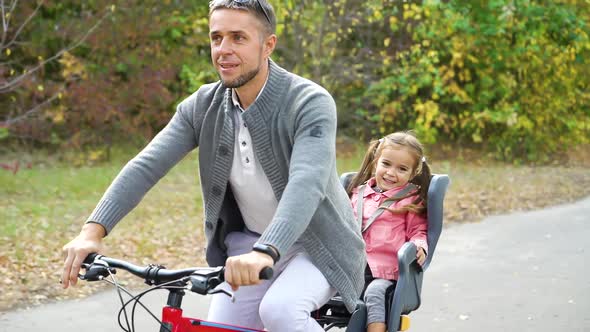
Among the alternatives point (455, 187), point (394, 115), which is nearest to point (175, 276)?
point (455, 187)

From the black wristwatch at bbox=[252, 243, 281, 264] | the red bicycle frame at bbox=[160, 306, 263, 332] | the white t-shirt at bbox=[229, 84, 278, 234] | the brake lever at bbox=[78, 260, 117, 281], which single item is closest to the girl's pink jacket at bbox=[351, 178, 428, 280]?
the white t-shirt at bbox=[229, 84, 278, 234]

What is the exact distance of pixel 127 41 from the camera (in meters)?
14.6

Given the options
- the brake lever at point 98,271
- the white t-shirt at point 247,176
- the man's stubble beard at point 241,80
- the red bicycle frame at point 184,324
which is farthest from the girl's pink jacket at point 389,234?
the brake lever at point 98,271

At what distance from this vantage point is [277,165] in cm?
316

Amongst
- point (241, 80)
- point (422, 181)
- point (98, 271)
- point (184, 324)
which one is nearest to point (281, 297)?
point (184, 324)

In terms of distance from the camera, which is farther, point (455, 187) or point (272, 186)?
point (455, 187)

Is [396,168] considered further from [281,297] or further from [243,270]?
[243,270]

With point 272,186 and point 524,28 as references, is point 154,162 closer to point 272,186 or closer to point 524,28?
point 272,186

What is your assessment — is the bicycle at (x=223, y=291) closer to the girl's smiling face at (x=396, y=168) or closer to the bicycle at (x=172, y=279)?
the bicycle at (x=172, y=279)

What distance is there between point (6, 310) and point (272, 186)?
3.78 meters

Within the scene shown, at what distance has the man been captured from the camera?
9.89 ft

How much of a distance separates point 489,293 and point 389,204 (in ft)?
9.64

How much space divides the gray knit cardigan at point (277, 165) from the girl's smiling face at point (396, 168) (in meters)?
1.35

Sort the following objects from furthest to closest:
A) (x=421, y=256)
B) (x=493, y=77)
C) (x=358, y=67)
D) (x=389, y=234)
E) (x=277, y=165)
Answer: (x=493, y=77)
(x=358, y=67)
(x=389, y=234)
(x=421, y=256)
(x=277, y=165)
